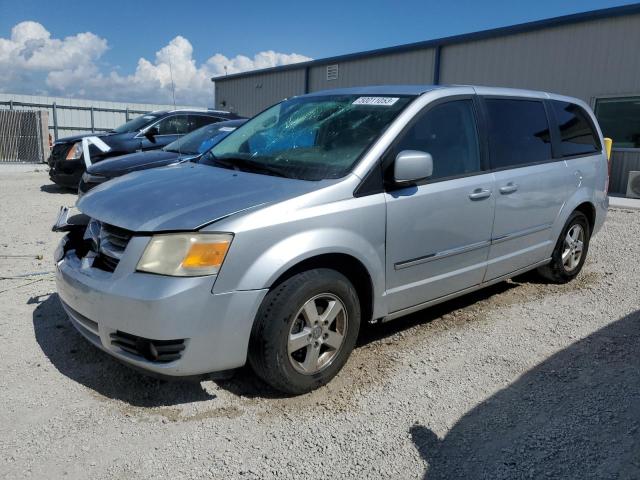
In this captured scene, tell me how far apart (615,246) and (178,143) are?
6080 millimetres

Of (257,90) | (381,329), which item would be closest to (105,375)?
(381,329)

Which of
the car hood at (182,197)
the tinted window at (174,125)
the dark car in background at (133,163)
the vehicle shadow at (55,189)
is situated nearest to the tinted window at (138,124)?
the tinted window at (174,125)

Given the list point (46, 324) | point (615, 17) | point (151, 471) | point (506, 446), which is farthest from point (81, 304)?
point (615, 17)

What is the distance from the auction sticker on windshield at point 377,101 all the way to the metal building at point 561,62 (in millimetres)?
10598

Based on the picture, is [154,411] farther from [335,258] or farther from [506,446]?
[506,446]

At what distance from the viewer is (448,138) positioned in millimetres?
3756

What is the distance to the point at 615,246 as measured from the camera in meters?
6.91

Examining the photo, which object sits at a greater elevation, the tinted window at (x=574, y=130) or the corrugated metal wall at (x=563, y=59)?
the corrugated metal wall at (x=563, y=59)

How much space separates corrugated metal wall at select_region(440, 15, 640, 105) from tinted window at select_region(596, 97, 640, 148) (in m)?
0.29

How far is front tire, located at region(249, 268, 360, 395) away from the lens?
9.18ft

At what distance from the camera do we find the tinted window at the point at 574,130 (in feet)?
15.9

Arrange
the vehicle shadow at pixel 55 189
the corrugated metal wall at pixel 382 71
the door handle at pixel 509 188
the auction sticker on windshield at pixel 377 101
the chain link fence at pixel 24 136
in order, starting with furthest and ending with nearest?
the chain link fence at pixel 24 136 < the corrugated metal wall at pixel 382 71 < the vehicle shadow at pixel 55 189 < the door handle at pixel 509 188 < the auction sticker on windshield at pixel 377 101

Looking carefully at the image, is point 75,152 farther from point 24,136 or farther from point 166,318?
point 24,136

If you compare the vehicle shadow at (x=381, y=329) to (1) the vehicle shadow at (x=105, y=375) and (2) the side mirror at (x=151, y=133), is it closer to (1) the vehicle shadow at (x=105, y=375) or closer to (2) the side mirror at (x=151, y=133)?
(1) the vehicle shadow at (x=105, y=375)
